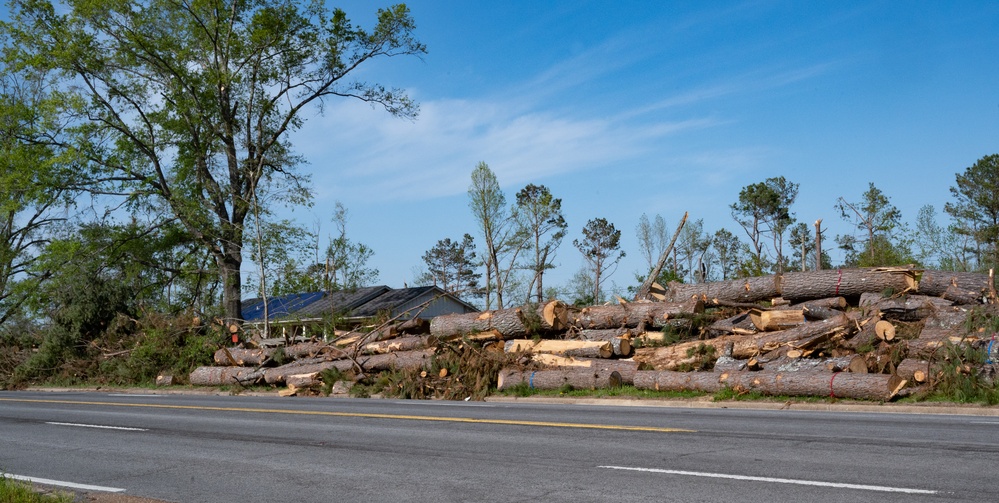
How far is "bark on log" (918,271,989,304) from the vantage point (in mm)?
16984

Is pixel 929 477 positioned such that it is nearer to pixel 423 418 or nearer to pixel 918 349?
pixel 423 418

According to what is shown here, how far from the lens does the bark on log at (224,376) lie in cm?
2381

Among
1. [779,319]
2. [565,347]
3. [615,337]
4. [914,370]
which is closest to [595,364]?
[615,337]

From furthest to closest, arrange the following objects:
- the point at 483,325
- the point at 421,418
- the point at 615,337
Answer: the point at 483,325 < the point at 615,337 < the point at 421,418

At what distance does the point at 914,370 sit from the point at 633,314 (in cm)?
705

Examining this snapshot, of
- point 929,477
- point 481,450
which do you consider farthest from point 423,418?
point 929,477

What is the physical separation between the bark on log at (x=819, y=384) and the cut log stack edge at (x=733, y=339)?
0.02 metres

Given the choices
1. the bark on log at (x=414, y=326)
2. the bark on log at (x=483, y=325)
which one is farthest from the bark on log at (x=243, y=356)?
the bark on log at (x=483, y=325)

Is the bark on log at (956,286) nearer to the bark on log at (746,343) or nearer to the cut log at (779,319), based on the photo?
the bark on log at (746,343)

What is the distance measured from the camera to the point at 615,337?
19.2 meters

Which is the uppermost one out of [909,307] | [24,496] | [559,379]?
[909,307]

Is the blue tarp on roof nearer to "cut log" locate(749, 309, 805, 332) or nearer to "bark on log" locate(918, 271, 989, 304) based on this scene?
"cut log" locate(749, 309, 805, 332)

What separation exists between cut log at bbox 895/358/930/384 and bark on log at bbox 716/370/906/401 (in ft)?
0.91

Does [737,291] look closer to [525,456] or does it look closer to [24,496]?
[525,456]
